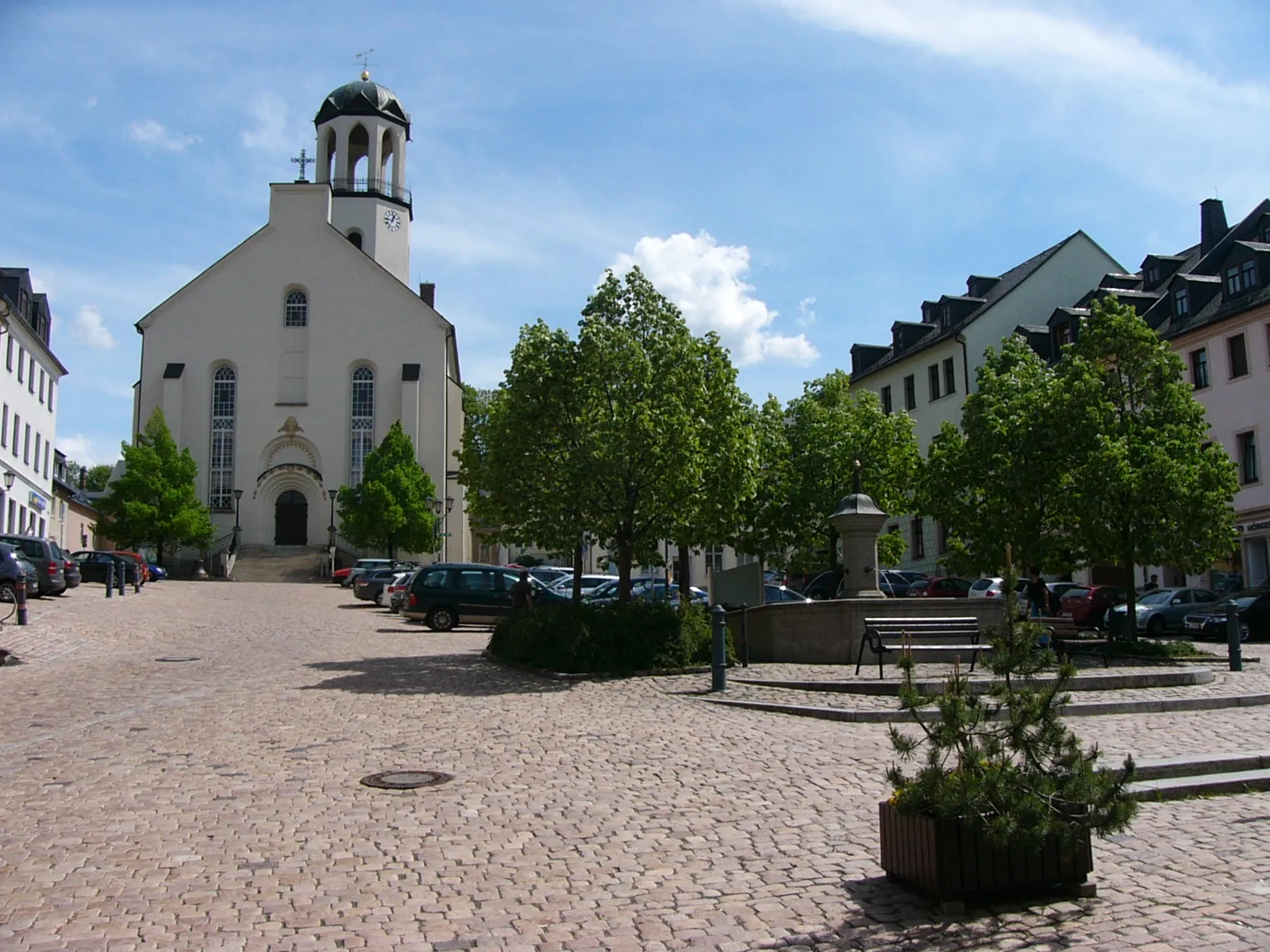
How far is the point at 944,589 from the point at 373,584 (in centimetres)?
1869

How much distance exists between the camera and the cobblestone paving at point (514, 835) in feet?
20.1

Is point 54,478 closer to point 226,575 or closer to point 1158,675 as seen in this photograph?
point 226,575

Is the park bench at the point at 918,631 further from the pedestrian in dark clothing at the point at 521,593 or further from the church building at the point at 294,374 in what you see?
the church building at the point at 294,374

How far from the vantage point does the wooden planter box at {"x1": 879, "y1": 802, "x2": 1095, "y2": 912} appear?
6309 mm

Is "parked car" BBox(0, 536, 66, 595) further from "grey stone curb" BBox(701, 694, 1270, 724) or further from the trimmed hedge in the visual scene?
"grey stone curb" BBox(701, 694, 1270, 724)

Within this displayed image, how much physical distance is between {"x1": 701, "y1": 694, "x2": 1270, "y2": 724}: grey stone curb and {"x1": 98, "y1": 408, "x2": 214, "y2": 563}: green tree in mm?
49343

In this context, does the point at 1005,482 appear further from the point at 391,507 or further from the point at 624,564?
the point at 391,507

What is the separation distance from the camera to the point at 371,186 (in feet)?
246

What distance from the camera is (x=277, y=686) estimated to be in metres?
16.2

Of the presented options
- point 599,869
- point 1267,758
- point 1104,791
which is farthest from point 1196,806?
point 599,869

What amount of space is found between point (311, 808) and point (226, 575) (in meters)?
53.0

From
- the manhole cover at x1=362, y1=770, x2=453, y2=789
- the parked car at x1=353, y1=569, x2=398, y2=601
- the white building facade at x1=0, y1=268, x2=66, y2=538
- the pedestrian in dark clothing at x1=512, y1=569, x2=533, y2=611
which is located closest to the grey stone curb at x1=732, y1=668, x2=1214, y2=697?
the manhole cover at x1=362, y1=770, x2=453, y2=789

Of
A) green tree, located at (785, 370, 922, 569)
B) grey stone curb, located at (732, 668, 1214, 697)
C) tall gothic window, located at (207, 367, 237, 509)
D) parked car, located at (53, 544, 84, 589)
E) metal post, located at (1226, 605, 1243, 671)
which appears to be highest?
tall gothic window, located at (207, 367, 237, 509)

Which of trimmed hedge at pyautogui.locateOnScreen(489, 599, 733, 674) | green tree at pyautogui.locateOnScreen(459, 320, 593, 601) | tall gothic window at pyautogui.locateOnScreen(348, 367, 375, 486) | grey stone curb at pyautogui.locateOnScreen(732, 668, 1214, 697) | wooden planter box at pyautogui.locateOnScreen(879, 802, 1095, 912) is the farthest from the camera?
tall gothic window at pyautogui.locateOnScreen(348, 367, 375, 486)
